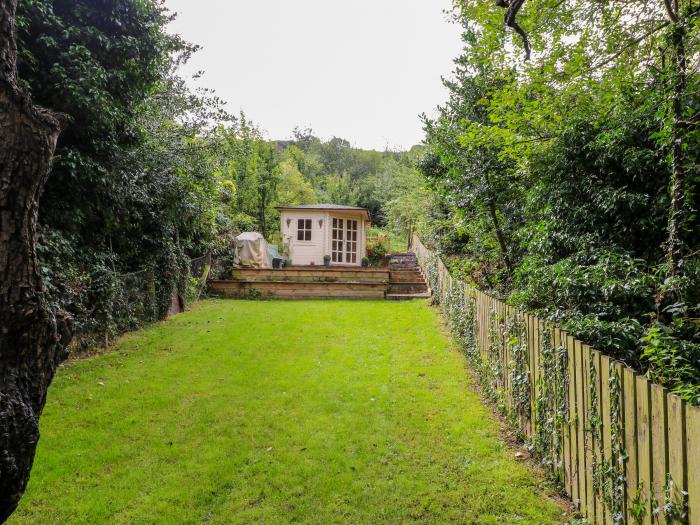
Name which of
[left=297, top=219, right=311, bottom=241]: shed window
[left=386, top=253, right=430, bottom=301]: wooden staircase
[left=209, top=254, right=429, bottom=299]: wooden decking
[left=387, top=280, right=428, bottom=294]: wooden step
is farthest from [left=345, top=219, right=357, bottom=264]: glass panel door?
[left=387, top=280, right=428, bottom=294]: wooden step

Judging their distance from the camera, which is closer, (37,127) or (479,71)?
(37,127)

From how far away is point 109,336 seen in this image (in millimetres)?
6793

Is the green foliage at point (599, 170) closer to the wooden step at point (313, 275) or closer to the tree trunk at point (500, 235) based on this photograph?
the tree trunk at point (500, 235)

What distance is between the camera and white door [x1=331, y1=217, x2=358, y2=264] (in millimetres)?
17125

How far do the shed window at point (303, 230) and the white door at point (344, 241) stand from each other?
1072 mm

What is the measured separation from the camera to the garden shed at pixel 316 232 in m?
16.8

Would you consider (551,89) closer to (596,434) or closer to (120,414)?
(596,434)

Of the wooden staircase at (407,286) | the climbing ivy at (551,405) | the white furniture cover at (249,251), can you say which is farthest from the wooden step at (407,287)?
the climbing ivy at (551,405)

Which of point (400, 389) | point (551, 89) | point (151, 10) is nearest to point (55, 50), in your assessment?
point (151, 10)

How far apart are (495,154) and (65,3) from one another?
22.4 ft

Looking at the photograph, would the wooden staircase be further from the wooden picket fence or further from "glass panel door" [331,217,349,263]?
the wooden picket fence

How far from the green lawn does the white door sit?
10.7 meters

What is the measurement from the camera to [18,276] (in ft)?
4.56

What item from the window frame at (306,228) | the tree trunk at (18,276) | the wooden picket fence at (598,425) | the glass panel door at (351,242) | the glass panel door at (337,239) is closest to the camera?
the tree trunk at (18,276)
